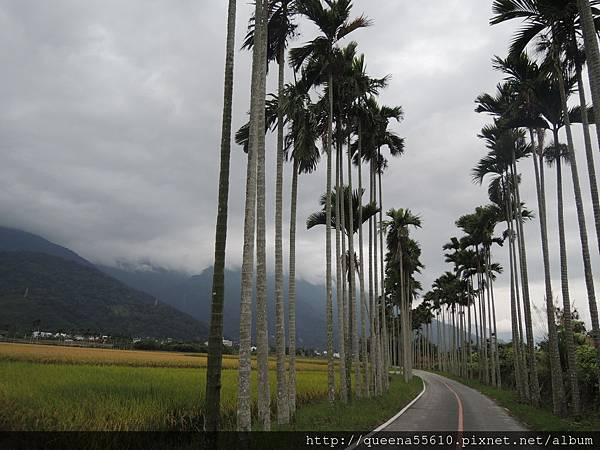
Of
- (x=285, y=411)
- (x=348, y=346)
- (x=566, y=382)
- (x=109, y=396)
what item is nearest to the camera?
(x=285, y=411)

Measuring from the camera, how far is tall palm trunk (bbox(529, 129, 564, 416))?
58.0 ft

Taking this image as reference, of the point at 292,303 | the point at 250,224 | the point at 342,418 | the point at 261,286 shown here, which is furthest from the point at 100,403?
the point at 342,418

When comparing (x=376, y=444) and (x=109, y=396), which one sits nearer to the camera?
(x=376, y=444)

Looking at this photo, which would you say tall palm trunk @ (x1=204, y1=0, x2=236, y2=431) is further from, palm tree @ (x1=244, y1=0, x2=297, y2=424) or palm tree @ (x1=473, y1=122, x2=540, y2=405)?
palm tree @ (x1=473, y1=122, x2=540, y2=405)

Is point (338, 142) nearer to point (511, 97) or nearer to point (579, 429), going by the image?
point (511, 97)

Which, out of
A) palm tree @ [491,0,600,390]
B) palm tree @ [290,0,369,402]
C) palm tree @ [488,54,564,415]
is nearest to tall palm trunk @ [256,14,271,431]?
palm tree @ [290,0,369,402]

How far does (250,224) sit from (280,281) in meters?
4.74

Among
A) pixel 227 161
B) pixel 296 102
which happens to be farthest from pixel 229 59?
pixel 296 102

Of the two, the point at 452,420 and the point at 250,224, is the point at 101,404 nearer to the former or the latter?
the point at 250,224

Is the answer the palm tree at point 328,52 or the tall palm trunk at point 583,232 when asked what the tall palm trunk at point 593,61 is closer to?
the tall palm trunk at point 583,232

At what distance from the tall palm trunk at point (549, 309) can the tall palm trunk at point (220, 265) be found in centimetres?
1466

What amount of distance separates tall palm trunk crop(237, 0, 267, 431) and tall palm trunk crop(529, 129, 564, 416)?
14.1 metres

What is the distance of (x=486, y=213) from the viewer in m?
31.6

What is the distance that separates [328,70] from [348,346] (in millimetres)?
12484
